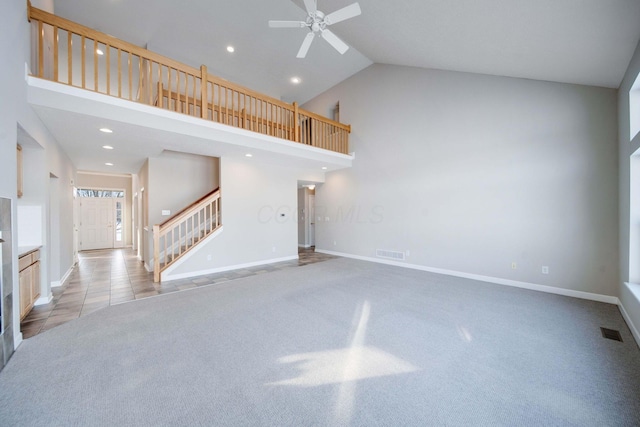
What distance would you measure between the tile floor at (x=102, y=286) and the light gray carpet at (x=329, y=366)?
0.39 meters

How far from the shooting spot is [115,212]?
905 centimetres

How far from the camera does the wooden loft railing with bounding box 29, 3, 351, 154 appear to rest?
2.97 meters

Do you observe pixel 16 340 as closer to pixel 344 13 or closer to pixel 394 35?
pixel 344 13

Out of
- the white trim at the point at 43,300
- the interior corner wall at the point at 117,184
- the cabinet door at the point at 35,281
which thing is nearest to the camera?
the cabinet door at the point at 35,281

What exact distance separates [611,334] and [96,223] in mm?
12588

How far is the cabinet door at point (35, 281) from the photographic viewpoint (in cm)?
318

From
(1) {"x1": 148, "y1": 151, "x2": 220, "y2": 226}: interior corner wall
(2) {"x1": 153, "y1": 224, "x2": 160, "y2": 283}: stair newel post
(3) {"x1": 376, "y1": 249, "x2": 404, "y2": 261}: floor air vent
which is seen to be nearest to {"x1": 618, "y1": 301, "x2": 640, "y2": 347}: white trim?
(3) {"x1": 376, "y1": 249, "x2": 404, "y2": 261}: floor air vent

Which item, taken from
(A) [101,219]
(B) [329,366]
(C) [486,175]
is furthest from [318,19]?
(A) [101,219]

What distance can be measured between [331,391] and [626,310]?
3695mm

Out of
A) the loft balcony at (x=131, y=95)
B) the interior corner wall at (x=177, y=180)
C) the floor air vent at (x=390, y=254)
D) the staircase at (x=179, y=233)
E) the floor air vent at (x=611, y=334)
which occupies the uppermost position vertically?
the loft balcony at (x=131, y=95)

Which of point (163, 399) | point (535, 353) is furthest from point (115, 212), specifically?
point (535, 353)

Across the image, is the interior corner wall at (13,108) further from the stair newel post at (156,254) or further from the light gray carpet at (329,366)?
the stair newel post at (156,254)

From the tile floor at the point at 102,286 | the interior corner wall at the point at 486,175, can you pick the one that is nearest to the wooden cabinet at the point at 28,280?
the tile floor at the point at 102,286

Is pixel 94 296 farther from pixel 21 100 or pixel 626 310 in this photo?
pixel 626 310
